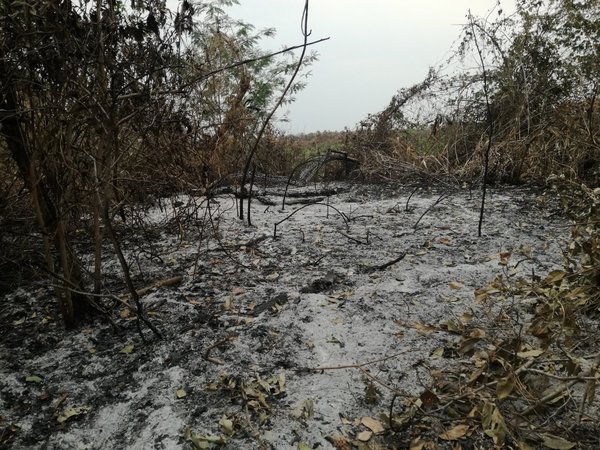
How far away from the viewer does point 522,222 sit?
3127 millimetres

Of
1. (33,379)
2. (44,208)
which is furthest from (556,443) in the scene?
(44,208)

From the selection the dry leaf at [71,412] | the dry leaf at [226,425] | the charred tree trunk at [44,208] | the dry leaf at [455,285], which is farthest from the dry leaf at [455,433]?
the charred tree trunk at [44,208]

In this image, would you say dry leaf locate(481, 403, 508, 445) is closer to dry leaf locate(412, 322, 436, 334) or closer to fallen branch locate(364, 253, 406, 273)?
dry leaf locate(412, 322, 436, 334)

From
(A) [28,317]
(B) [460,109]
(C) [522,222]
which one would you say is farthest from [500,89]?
(A) [28,317]

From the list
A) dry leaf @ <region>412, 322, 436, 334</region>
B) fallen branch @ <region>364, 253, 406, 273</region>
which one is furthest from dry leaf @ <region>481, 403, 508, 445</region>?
fallen branch @ <region>364, 253, 406, 273</region>

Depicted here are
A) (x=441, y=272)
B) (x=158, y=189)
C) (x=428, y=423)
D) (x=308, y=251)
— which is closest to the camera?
(x=428, y=423)

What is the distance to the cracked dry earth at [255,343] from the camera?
1.30 m

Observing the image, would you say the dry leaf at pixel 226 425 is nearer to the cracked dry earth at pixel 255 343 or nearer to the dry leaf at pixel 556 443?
the cracked dry earth at pixel 255 343

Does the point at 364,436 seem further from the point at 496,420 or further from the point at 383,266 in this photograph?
the point at 383,266

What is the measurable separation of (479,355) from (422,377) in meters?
0.22

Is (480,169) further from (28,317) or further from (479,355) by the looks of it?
(28,317)

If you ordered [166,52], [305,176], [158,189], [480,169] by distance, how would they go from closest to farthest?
[166,52]
[158,189]
[480,169]
[305,176]

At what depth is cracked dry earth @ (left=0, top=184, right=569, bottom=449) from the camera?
4.27 feet

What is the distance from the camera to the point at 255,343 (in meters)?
1.71
